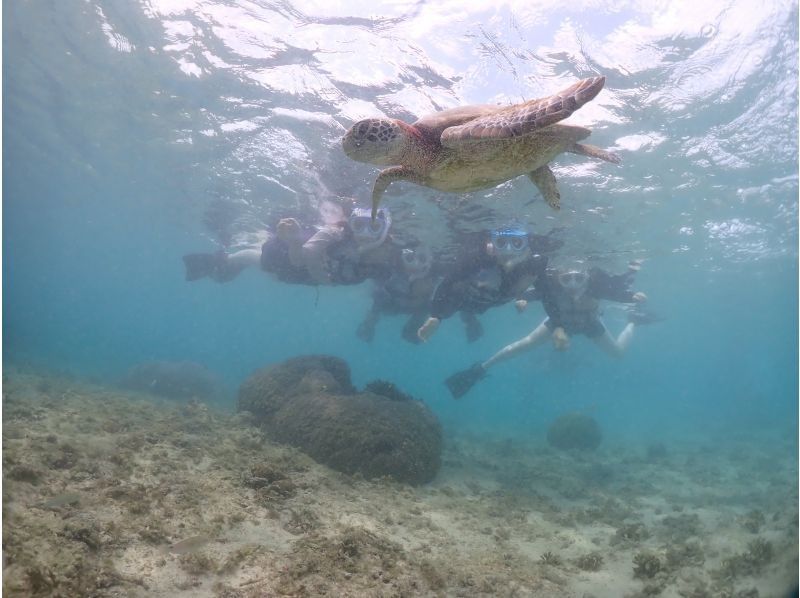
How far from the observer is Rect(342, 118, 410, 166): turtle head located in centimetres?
461

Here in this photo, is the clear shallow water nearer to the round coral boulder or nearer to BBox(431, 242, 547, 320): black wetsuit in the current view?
BBox(431, 242, 547, 320): black wetsuit

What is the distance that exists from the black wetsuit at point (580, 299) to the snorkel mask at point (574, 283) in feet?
0.43

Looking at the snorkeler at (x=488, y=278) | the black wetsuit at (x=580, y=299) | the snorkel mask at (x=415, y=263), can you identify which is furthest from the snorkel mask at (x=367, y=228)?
the black wetsuit at (x=580, y=299)

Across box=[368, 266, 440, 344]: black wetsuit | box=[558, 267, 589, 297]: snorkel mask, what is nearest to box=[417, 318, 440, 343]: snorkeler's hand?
box=[368, 266, 440, 344]: black wetsuit

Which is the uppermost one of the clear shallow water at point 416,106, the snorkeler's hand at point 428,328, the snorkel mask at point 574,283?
the clear shallow water at point 416,106

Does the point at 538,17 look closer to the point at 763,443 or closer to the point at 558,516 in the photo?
the point at 558,516

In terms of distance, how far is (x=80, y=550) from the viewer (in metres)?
3.43

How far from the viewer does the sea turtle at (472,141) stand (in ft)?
12.6

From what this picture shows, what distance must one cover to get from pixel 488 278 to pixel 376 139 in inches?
429

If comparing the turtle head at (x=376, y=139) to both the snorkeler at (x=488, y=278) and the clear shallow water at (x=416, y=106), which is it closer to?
the clear shallow water at (x=416, y=106)

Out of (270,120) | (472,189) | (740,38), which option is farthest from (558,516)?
(270,120)

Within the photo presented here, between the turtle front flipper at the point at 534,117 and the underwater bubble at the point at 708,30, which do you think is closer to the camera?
the turtle front flipper at the point at 534,117

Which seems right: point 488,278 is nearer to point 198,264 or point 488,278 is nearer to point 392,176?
point 392,176

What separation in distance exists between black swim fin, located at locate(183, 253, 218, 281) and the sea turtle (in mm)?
13838
